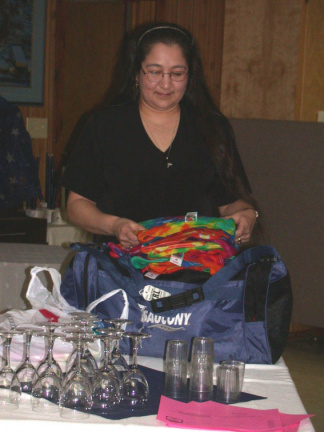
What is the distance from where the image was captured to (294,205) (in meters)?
3.86

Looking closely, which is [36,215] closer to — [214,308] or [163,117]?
[163,117]

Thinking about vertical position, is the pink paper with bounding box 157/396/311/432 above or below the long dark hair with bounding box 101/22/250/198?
below

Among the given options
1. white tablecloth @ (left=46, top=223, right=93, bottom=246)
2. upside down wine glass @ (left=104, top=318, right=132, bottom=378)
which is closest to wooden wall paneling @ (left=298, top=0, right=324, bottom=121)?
white tablecloth @ (left=46, top=223, right=93, bottom=246)

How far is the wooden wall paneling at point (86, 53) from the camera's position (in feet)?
21.4

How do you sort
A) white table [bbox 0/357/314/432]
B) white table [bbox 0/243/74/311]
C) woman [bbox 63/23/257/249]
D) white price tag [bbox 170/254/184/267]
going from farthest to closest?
white table [bbox 0/243/74/311], woman [bbox 63/23/257/249], white price tag [bbox 170/254/184/267], white table [bbox 0/357/314/432]

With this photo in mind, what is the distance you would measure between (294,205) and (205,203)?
1.86 m

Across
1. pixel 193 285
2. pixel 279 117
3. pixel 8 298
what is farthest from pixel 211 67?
pixel 193 285

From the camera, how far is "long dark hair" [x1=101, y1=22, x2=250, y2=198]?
6.54ft

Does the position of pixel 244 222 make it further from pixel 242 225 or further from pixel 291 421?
pixel 291 421

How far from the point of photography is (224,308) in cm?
153

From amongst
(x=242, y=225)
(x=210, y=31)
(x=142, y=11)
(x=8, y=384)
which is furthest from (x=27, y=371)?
(x=142, y=11)

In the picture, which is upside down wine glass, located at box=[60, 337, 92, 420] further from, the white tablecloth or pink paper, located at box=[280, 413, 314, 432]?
the white tablecloth

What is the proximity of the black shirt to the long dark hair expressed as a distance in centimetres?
4

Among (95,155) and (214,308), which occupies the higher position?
(95,155)
